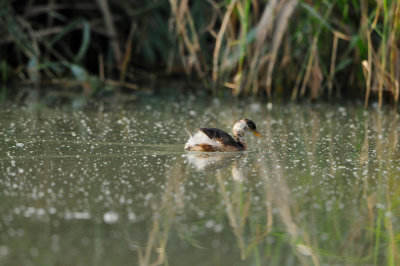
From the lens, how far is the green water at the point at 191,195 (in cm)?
288

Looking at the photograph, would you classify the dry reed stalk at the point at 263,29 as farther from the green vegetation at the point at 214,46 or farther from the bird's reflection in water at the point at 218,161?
the bird's reflection in water at the point at 218,161

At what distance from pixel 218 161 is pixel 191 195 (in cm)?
101

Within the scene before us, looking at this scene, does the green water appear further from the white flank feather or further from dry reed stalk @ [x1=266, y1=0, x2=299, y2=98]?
dry reed stalk @ [x1=266, y1=0, x2=299, y2=98]

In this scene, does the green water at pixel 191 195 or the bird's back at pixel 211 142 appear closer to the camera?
the green water at pixel 191 195

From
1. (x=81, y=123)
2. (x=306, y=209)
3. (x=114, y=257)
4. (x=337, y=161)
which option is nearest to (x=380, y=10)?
(x=337, y=161)

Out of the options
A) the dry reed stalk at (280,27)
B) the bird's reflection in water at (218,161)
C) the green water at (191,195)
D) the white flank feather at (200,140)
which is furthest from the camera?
the dry reed stalk at (280,27)

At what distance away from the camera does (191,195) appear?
3629 millimetres

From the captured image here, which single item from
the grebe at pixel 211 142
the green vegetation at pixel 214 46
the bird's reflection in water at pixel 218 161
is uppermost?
the green vegetation at pixel 214 46

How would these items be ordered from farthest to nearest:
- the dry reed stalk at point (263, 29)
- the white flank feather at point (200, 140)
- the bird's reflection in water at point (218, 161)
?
1. the dry reed stalk at point (263, 29)
2. the white flank feather at point (200, 140)
3. the bird's reflection in water at point (218, 161)

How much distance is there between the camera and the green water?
288 centimetres

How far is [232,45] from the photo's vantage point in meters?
7.16

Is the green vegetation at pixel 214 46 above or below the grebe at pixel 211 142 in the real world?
above

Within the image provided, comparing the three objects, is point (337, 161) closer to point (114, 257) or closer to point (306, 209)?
point (306, 209)

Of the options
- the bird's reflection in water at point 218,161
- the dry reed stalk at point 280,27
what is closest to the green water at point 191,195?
the bird's reflection in water at point 218,161
